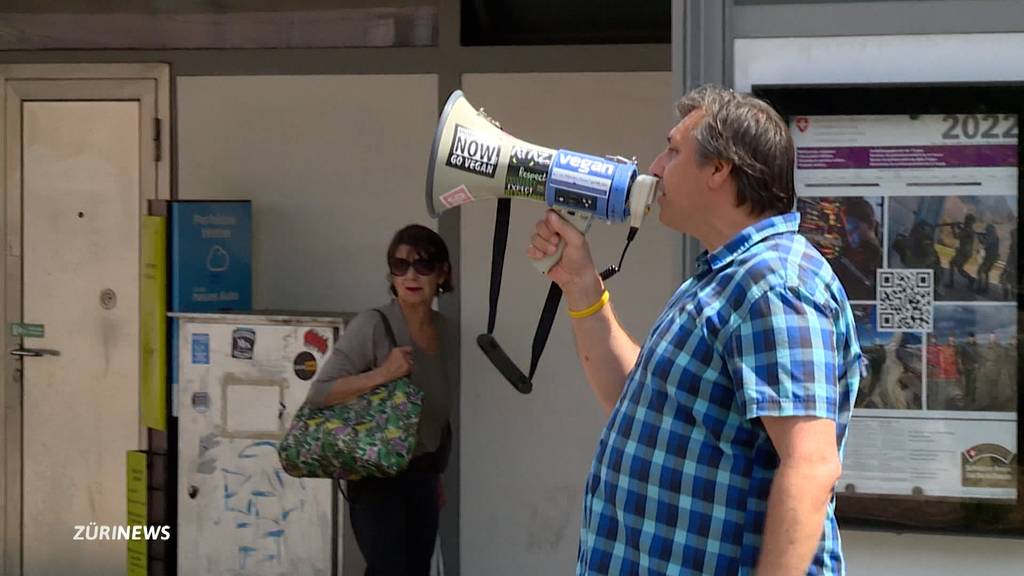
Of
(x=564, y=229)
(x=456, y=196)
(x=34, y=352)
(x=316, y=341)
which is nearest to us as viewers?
(x=564, y=229)

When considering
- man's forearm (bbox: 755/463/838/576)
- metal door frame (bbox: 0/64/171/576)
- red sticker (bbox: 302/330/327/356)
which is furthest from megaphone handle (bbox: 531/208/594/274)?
metal door frame (bbox: 0/64/171/576)

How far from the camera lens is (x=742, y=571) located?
1949mm

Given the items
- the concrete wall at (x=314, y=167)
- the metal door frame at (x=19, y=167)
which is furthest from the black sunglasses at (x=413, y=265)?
the metal door frame at (x=19, y=167)

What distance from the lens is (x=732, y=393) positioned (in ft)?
6.33

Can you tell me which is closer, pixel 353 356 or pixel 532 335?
pixel 353 356

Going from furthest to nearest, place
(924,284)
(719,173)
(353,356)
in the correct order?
1. (353,356)
2. (924,284)
3. (719,173)

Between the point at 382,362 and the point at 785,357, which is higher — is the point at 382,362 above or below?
below

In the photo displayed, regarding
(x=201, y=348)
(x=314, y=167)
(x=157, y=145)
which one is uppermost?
(x=157, y=145)

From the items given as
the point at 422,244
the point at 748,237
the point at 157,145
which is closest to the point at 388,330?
the point at 422,244

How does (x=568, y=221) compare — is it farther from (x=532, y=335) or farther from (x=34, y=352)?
(x=34, y=352)

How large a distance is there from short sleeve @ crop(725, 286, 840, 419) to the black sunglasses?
2383mm

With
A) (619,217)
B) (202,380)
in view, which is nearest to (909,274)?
(619,217)

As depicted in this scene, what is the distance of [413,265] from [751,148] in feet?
7.56

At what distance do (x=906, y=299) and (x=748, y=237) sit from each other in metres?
1.13
